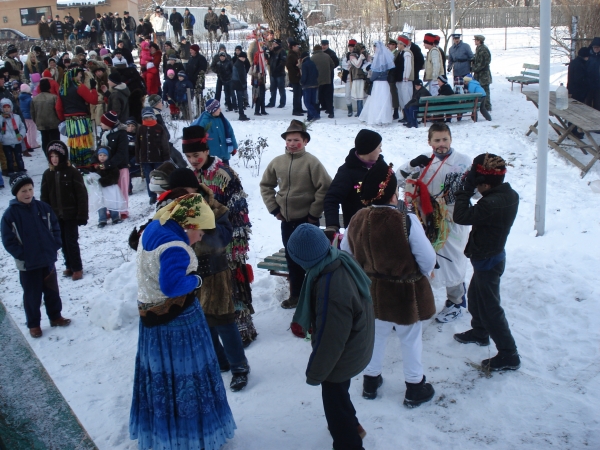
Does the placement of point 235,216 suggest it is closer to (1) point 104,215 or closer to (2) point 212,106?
(2) point 212,106

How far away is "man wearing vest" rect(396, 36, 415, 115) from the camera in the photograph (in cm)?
1219

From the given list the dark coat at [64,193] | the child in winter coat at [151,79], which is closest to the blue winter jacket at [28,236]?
the dark coat at [64,193]

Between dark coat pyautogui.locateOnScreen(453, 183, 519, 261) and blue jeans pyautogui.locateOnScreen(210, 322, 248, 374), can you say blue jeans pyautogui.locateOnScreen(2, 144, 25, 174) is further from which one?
dark coat pyautogui.locateOnScreen(453, 183, 519, 261)

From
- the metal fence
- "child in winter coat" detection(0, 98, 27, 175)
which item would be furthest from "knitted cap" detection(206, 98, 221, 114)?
the metal fence

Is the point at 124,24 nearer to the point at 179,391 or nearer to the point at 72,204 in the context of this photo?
the point at 72,204

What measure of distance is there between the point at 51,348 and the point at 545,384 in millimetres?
4353

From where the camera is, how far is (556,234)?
6.88 metres

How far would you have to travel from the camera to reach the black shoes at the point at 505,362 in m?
4.29

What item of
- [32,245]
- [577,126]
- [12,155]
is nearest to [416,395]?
[32,245]

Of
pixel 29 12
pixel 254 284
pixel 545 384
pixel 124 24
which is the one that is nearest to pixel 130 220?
pixel 254 284

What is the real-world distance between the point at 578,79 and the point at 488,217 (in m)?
8.07

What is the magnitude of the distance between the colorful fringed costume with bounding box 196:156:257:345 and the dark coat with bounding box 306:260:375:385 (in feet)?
4.72

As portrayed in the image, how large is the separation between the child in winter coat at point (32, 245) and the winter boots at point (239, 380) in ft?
8.02

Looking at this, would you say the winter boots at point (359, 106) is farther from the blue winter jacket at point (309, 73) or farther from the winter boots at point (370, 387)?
the winter boots at point (370, 387)
